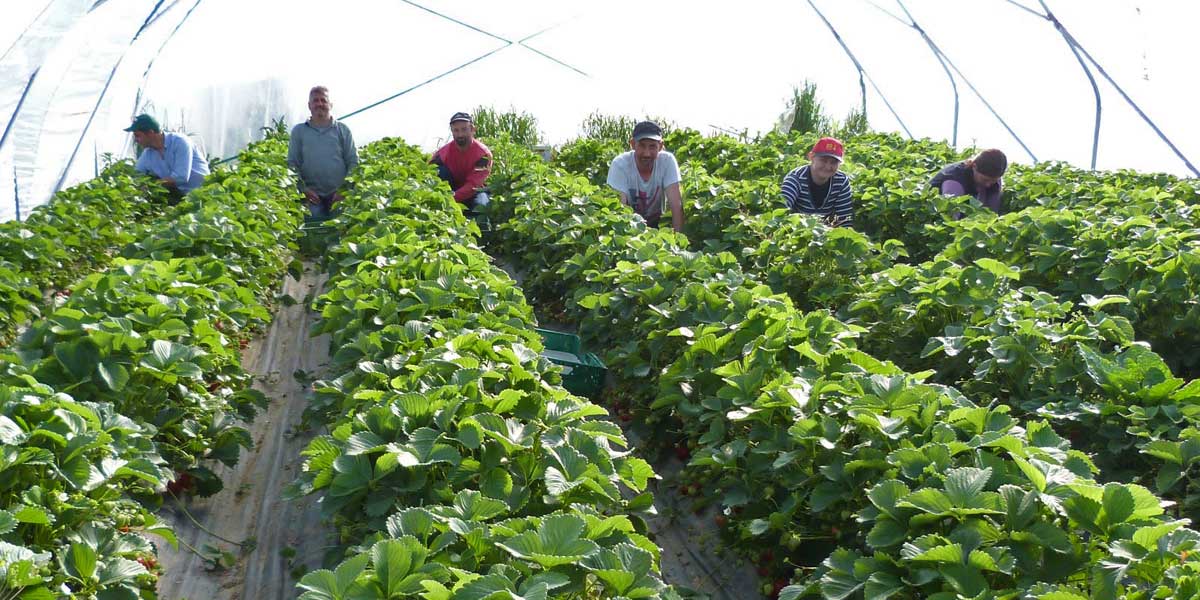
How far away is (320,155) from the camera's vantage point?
768cm

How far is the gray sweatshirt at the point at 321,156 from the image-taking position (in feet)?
25.2

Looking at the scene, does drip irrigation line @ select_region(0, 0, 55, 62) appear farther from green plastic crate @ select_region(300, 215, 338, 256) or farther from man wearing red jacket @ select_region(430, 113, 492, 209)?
man wearing red jacket @ select_region(430, 113, 492, 209)

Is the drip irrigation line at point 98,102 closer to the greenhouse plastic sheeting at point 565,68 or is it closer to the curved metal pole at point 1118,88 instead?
the greenhouse plastic sheeting at point 565,68

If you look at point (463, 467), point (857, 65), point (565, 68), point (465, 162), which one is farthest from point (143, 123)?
point (857, 65)

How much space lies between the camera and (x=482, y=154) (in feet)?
26.0

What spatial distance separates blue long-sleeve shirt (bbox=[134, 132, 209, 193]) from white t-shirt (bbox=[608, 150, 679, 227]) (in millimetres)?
3646

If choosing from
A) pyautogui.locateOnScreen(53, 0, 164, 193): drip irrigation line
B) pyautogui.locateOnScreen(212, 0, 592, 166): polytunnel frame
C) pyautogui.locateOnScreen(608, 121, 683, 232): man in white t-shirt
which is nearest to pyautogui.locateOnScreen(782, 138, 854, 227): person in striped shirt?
pyautogui.locateOnScreen(608, 121, 683, 232): man in white t-shirt

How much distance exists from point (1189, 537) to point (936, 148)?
340 inches

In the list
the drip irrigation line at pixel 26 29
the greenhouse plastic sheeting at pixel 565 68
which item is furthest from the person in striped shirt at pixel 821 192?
the drip irrigation line at pixel 26 29

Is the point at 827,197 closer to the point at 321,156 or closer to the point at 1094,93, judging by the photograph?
the point at 321,156

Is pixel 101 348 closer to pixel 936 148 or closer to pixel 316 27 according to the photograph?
pixel 936 148

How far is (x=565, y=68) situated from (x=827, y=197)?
8.43m

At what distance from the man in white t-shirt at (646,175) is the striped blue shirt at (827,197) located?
27.9 inches

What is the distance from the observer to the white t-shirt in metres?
6.50
